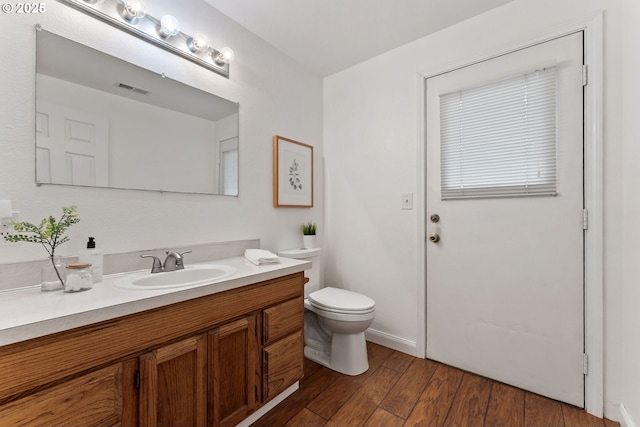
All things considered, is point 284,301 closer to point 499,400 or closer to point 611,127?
point 499,400

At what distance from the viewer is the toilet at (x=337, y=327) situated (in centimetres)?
178

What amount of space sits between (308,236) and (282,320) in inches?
36.3

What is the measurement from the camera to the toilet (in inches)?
69.9

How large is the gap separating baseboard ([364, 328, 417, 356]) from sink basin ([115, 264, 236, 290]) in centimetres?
144

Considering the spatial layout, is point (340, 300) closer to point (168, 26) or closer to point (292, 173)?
point (292, 173)

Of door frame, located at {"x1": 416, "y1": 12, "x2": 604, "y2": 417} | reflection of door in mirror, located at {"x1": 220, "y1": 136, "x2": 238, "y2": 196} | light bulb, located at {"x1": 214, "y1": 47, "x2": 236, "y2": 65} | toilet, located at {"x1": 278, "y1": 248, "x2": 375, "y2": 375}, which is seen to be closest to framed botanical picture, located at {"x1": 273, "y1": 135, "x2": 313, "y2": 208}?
reflection of door in mirror, located at {"x1": 220, "y1": 136, "x2": 238, "y2": 196}

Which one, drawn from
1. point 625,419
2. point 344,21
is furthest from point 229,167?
point 625,419

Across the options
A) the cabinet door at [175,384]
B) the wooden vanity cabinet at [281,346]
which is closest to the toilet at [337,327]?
the wooden vanity cabinet at [281,346]

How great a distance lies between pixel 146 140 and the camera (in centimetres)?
147

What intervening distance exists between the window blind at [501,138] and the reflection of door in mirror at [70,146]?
2.03 meters

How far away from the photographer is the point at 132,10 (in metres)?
1.34

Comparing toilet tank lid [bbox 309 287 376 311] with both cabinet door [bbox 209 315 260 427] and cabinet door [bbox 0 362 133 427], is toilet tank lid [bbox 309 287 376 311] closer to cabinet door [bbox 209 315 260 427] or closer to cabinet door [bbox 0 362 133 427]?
cabinet door [bbox 209 315 260 427]

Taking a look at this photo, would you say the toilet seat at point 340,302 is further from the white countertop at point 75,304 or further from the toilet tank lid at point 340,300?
the white countertop at point 75,304

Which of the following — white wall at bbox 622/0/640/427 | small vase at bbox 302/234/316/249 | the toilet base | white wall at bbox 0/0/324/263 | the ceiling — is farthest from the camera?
small vase at bbox 302/234/316/249
